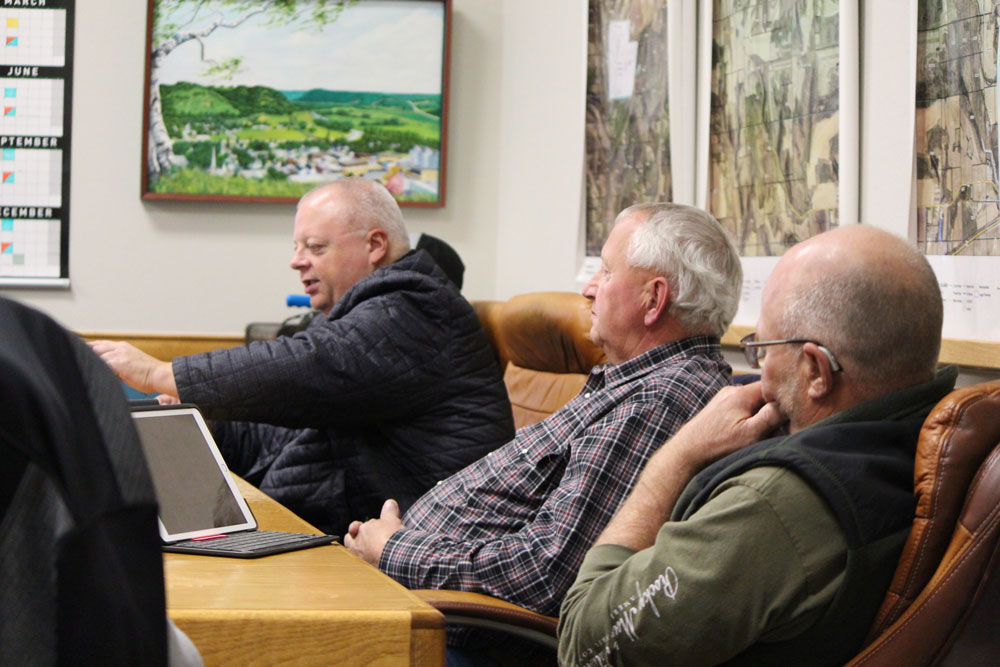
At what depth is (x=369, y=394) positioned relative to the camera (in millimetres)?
2238

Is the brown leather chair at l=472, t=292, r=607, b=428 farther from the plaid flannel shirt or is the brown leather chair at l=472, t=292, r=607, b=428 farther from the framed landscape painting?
the framed landscape painting

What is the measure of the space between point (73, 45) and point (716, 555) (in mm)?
3957

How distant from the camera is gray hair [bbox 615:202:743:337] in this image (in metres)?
1.81

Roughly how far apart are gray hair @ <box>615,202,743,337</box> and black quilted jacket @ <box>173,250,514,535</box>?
637 millimetres

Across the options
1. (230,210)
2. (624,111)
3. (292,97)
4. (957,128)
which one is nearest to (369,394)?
(957,128)

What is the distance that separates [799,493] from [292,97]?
3.65 metres

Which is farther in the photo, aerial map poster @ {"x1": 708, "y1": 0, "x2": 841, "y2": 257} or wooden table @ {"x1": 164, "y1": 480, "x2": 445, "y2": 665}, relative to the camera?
aerial map poster @ {"x1": 708, "y1": 0, "x2": 841, "y2": 257}

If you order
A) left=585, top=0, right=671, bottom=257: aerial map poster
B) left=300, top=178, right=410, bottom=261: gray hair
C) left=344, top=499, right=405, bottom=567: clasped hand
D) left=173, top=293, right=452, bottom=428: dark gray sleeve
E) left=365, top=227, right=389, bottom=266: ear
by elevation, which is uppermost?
left=585, top=0, right=671, bottom=257: aerial map poster

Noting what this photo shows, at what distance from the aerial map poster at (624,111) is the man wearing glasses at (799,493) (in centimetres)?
177

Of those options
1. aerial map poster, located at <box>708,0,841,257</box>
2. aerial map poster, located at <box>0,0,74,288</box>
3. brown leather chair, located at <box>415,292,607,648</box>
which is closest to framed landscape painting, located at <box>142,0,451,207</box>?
aerial map poster, located at <box>0,0,74,288</box>

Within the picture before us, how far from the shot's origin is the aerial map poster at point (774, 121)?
89.1 inches

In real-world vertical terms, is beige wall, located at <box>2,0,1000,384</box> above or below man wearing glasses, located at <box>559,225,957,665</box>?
above

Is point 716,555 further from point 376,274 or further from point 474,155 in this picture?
point 474,155

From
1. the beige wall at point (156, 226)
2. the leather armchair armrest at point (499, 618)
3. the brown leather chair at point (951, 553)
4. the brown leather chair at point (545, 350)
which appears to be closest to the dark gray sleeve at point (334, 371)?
the brown leather chair at point (545, 350)
